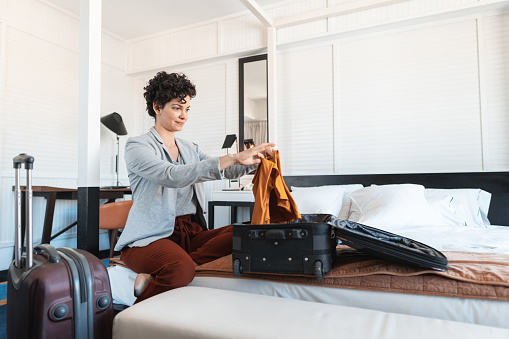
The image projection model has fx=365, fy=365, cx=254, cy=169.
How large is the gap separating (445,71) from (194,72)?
10.1ft

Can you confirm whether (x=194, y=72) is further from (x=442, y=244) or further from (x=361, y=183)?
(x=442, y=244)

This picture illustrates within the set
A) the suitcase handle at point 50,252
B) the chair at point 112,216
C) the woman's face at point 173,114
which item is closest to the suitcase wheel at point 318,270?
the suitcase handle at point 50,252

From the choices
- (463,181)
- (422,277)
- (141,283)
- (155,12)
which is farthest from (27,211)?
(155,12)

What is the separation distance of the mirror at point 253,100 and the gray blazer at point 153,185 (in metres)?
2.46

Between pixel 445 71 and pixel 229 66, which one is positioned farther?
pixel 229 66

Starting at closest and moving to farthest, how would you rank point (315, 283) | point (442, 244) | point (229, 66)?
point (315, 283)
point (442, 244)
point (229, 66)

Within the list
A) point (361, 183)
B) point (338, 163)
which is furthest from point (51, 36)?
point (361, 183)

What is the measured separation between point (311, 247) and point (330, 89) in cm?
302

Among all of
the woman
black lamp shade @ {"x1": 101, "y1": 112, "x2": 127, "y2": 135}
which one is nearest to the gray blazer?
the woman

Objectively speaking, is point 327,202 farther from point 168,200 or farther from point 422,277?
point 422,277

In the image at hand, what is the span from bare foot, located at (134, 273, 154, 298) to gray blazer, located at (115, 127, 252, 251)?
16 cm

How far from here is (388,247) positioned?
1.31 meters

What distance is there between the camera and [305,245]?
1348 millimetres

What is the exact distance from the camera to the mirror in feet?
14.2
